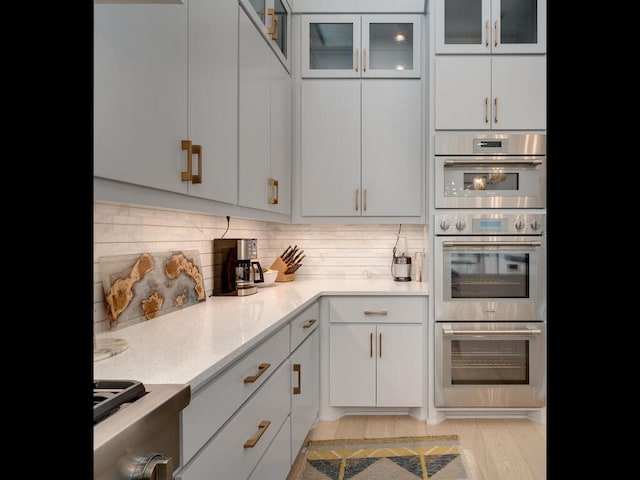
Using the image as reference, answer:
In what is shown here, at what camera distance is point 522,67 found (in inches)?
114

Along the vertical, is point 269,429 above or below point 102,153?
Answer: below

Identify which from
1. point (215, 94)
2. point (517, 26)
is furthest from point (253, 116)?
point (517, 26)

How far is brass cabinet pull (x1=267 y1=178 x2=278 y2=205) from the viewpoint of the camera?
2658mm

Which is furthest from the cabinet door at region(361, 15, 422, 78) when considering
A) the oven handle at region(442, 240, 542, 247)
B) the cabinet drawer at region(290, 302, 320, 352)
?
the cabinet drawer at region(290, 302, 320, 352)

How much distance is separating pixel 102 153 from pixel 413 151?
2440mm

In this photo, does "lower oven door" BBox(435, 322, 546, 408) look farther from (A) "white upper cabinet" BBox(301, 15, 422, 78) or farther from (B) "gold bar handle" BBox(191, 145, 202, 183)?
(B) "gold bar handle" BBox(191, 145, 202, 183)

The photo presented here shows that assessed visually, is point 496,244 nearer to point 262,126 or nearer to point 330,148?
point 330,148

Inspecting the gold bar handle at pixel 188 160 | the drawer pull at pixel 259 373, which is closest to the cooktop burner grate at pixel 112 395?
the drawer pull at pixel 259 373

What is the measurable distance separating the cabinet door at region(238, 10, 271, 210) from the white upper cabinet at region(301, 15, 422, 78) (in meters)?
0.74

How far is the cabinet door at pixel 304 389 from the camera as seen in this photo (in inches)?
86.4
